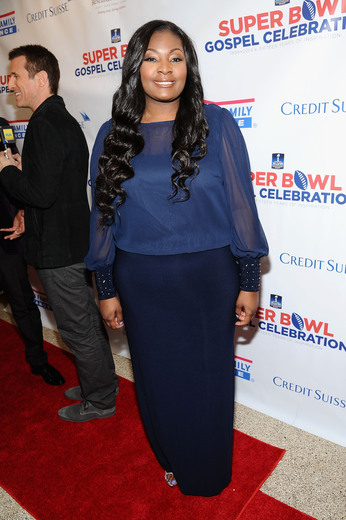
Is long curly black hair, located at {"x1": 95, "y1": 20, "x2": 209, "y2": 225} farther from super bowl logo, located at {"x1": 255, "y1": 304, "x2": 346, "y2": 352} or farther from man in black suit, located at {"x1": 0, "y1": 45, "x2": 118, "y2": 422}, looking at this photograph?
super bowl logo, located at {"x1": 255, "y1": 304, "x2": 346, "y2": 352}

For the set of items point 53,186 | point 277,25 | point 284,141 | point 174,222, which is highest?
point 277,25

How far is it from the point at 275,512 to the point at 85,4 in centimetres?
291

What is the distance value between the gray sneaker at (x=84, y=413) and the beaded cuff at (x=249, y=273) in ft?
4.51

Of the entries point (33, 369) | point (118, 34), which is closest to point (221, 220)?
point (118, 34)

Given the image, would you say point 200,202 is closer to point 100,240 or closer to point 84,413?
point 100,240

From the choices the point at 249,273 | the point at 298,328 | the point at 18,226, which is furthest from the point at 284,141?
the point at 18,226

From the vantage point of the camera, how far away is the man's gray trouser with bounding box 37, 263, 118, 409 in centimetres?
233

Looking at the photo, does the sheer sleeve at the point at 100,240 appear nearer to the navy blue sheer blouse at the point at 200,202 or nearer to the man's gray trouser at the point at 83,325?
the navy blue sheer blouse at the point at 200,202

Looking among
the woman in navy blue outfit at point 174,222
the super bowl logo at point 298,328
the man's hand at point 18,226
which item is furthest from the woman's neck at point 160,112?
the man's hand at point 18,226

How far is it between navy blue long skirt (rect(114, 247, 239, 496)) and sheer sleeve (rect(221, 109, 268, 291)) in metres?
0.08

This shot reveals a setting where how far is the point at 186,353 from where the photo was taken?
178cm

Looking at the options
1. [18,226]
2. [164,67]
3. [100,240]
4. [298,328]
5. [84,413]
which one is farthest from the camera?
[18,226]

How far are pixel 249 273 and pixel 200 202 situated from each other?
34 centimetres

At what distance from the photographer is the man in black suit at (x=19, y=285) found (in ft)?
8.96
